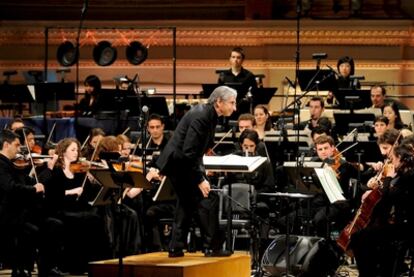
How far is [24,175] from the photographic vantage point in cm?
931

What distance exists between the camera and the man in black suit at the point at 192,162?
26.8ft

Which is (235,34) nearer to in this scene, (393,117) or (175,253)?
(393,117)

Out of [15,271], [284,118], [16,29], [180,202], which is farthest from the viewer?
[16,29]

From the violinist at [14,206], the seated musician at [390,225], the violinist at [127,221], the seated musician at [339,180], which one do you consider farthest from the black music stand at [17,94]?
the seated musician at [390,225]

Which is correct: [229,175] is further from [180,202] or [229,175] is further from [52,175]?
[52,175]

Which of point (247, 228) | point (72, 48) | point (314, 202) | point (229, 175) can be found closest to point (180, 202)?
point (229, 175)

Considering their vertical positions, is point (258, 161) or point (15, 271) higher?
point (258, 161)

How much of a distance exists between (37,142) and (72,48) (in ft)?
9.29

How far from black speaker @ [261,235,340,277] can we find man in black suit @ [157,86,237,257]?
0.71 metres

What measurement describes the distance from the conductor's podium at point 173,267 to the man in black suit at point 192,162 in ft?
0.92

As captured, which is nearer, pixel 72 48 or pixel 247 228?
pixel 247 228

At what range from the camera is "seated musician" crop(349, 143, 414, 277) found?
25.7 feet

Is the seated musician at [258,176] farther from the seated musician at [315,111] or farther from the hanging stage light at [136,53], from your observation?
the hanging stage light at [136,53]

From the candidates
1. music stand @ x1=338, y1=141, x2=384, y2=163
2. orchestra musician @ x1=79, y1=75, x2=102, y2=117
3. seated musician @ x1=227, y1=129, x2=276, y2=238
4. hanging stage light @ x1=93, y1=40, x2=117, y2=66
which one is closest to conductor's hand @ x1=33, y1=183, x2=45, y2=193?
seated musician @ x1=227, y1=129, x2=276, y2=238
